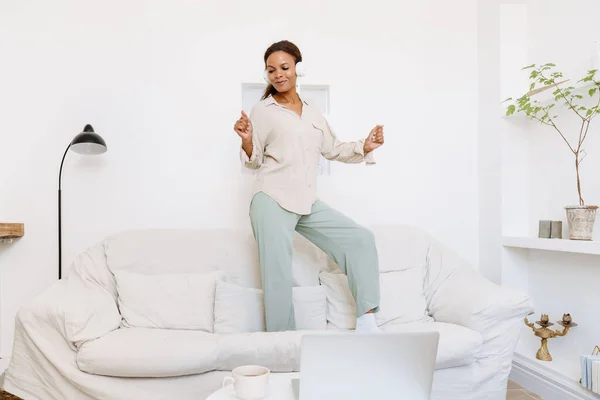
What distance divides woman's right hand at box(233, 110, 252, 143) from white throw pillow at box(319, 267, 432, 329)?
0.85 metres

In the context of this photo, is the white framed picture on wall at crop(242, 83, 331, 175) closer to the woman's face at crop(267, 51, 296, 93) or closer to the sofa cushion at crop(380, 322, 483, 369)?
the woman's face at crop(267, 51, 296, 93)

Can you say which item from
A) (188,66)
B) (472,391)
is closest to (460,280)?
(472,391)

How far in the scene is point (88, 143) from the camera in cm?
254

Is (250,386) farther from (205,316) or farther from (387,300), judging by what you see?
(387,300)

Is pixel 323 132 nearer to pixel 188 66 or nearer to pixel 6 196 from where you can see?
pixel 188 66

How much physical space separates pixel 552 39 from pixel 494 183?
88 cm

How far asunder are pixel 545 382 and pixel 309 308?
1.25 meters

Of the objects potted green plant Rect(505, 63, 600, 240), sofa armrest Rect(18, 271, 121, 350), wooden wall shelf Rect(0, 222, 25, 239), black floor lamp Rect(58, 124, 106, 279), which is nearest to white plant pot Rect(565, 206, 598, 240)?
potted green plant Rect(505, 63, 600, 240)

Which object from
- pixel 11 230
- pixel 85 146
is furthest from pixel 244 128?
pixel 11 230

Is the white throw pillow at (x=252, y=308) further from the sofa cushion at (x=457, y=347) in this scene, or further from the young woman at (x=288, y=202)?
the sofa cushion at (x=457, y=347)

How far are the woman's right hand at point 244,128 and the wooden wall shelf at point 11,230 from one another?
148cm

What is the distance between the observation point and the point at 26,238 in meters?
2.75

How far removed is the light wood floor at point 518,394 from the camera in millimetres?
2379

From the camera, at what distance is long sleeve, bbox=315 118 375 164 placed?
2326mm
